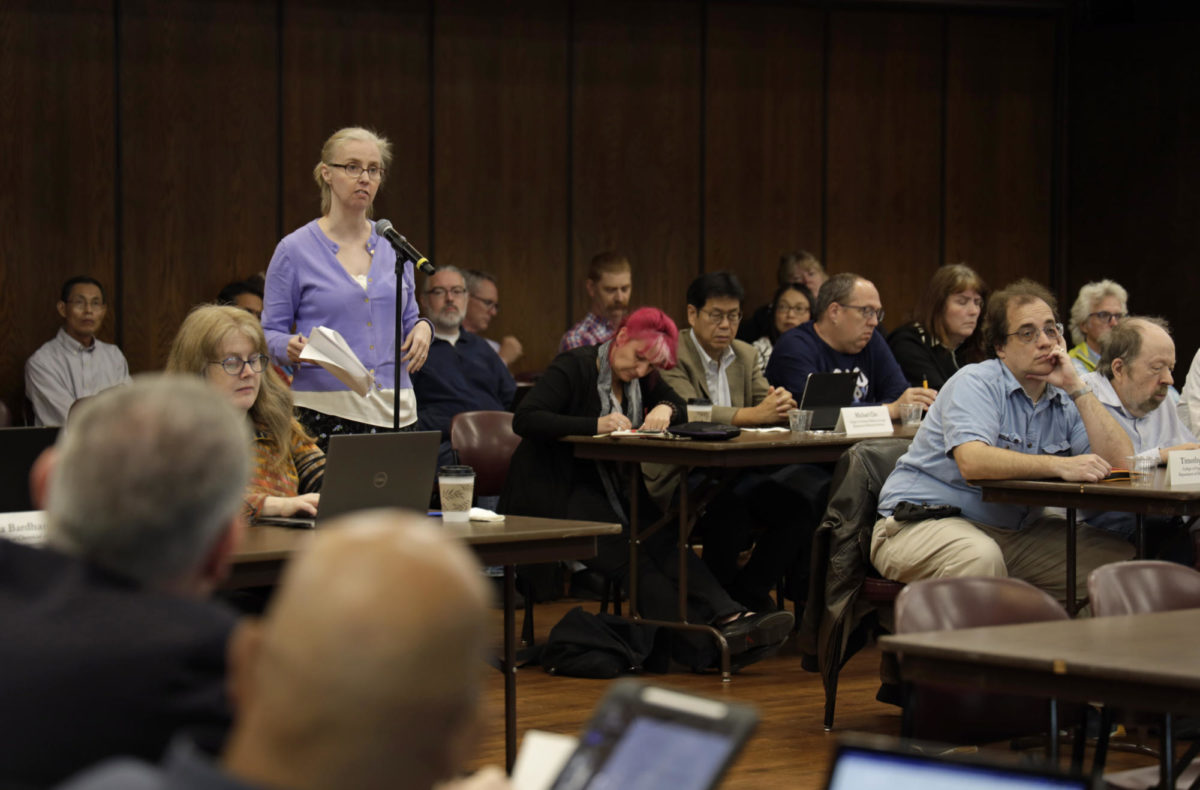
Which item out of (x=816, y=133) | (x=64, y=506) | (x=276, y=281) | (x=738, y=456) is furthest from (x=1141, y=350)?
(x=816, y=133)

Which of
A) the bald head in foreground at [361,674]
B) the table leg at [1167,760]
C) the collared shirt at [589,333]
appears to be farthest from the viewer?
the collared shirt at [589,333]

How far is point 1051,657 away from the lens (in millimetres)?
2324

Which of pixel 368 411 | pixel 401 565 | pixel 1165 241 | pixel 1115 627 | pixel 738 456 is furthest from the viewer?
pixel 1165 241

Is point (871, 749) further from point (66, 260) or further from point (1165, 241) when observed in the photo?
point (1165, 241)

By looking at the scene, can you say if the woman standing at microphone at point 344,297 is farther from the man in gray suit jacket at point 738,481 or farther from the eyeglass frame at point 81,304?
the eyeglass frame at point 81,304

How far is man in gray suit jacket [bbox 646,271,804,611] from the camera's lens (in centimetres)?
587

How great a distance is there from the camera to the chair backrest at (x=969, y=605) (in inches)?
109

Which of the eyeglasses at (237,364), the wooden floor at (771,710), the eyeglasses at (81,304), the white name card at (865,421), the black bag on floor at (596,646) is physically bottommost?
the wooden floor at (771,710)

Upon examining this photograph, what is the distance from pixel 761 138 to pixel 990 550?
585 centimetres

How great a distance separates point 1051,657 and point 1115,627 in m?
0.41

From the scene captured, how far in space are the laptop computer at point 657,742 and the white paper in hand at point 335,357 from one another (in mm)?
2810

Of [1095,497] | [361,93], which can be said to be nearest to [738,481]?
[1095,497]

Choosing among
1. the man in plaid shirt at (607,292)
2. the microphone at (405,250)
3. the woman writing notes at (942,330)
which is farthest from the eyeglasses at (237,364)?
the man in plaid shirt at (607,292)

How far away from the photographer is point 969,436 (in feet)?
14.6
